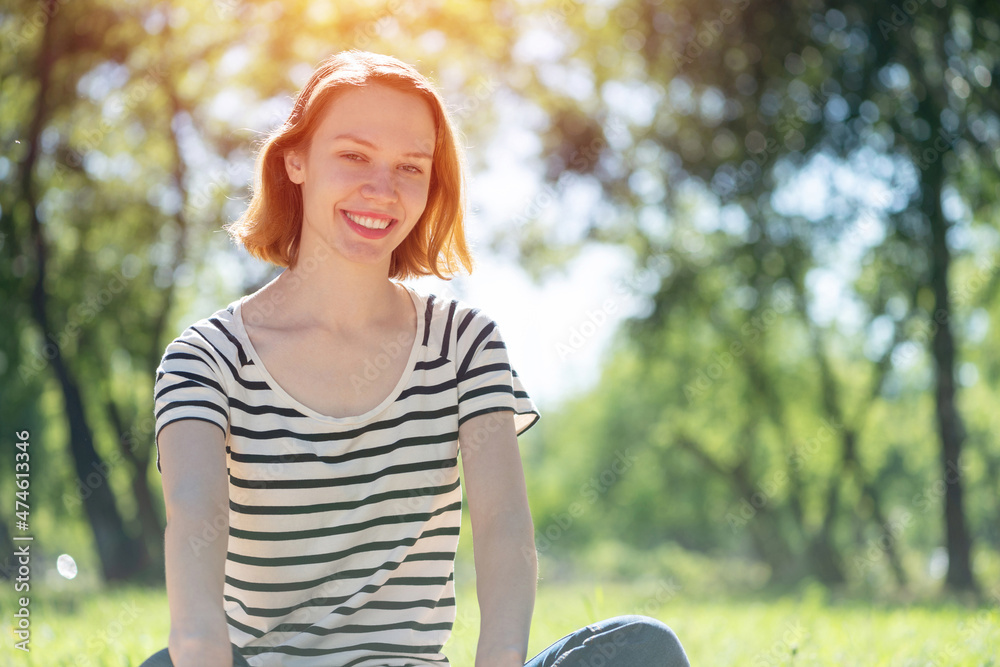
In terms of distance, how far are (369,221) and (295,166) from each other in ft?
0.90

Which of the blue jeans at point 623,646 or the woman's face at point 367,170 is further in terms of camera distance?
the woman's face at point 367,170

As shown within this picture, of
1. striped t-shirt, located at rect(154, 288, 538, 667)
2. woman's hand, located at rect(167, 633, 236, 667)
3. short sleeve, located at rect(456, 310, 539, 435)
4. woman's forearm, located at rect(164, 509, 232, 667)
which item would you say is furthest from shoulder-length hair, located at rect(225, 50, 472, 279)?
woman's hand, located at rect(167, 633, 236, 667)

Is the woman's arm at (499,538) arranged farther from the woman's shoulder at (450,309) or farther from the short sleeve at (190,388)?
the short sleeve at (190,388)

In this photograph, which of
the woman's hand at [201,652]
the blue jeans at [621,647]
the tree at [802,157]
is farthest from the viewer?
the tree at [802,157]

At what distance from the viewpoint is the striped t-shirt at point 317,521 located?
1.89m

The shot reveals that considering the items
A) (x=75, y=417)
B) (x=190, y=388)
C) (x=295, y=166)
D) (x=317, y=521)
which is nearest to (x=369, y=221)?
(x=295, y=166)

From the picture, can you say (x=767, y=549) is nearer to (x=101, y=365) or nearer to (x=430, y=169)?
(x=101, y=365)

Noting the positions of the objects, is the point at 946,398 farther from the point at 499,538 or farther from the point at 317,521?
the point at 317,521

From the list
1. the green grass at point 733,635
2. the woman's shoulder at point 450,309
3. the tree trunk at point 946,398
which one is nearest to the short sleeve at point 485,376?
the woman's shoulder at point 450,309

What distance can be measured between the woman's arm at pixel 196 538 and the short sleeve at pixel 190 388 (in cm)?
2

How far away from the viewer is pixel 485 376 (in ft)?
6.91

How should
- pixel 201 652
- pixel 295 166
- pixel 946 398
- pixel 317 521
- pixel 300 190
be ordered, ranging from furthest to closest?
pixel 946 398
pixel 300 190
pixel 295 166
pixel 317 521
pixel 201 652

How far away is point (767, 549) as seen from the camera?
20.3 m

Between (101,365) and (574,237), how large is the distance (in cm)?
722
